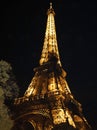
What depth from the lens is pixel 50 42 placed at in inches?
1687

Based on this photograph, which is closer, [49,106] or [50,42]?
[49,106]

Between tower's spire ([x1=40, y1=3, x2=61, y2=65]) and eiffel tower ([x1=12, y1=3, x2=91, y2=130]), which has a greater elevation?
tower's spire ([x1=40, y1=3, x2=61, y2=65])

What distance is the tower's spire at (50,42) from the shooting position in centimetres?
4112

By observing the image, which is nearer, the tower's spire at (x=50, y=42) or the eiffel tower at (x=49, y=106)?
the eiffel tower at (x=49, y=106)

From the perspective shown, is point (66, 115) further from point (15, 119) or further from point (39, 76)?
point (39, 76)

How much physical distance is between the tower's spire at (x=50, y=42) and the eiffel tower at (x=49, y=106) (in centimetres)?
199

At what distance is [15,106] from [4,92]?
1600cm

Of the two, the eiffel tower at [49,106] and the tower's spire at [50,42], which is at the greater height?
the tower's spire at [50,42]

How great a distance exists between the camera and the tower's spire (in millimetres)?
41125

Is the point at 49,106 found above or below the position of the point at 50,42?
below

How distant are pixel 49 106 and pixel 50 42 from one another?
530 inches

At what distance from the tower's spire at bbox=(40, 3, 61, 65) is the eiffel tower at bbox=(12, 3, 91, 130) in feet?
6.54

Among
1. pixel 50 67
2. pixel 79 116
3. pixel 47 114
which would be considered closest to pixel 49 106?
pixel 47 114

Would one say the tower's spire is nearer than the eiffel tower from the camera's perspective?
No
